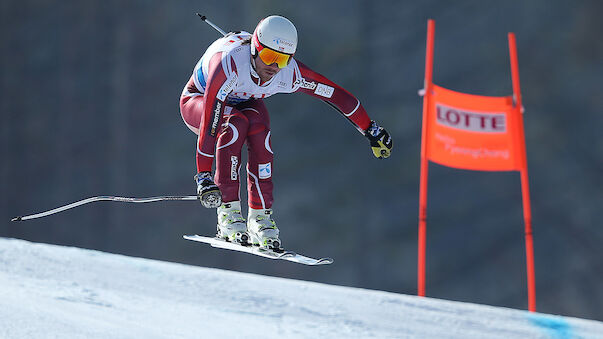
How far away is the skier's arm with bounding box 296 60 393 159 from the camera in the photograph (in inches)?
169

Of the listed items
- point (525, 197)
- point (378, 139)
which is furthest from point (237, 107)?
point (525, 197)

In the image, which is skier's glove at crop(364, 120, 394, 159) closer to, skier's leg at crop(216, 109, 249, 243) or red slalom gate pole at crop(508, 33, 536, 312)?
skier's leg at crop(216, 109, 249, 243)

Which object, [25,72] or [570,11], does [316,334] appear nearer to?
[570,11]

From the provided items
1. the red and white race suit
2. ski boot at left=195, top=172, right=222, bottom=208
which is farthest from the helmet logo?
ski boot at left=195, top=172, right=222, bottom=208

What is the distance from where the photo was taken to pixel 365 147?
752cm

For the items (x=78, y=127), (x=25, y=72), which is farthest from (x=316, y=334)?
(x=25, y=72)

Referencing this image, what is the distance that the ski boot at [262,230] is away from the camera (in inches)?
165

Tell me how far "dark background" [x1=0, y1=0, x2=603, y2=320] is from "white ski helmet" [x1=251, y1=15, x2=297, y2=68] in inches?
146

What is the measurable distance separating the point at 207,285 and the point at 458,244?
2.36m

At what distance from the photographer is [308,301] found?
648cm

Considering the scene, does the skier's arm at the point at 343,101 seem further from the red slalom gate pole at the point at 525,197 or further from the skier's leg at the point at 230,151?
the red slalom gate pole at the point at 525,197

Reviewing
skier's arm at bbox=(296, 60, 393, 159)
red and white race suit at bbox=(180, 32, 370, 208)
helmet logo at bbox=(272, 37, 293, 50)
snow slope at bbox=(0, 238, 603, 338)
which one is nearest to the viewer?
helmet logo at bbox=(272, 37, 293, 50)

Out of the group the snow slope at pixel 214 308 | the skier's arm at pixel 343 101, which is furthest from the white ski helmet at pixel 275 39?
the snow slope at pixel 214 308

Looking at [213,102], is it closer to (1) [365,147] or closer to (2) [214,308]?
(2) [214,308]
